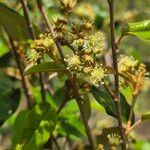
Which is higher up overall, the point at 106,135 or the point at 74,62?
the point at 74,62

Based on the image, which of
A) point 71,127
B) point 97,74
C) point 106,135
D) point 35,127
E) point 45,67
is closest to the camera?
point 97,74

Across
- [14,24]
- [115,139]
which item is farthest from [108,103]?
[14,24]

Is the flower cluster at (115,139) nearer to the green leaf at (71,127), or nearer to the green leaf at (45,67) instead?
the green leaf at (45,67)

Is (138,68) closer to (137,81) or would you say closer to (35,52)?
(137,81)

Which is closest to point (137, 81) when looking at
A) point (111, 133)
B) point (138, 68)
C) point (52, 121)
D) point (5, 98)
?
point (138, 68)

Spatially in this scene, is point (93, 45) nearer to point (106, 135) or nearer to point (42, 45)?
point (42, 45)

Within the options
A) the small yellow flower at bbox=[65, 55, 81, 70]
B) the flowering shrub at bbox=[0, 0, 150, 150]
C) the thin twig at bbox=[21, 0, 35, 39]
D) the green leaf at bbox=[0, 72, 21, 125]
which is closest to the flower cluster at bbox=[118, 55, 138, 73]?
the flowering shrub at bbox=[0, 0, 150, 150]
